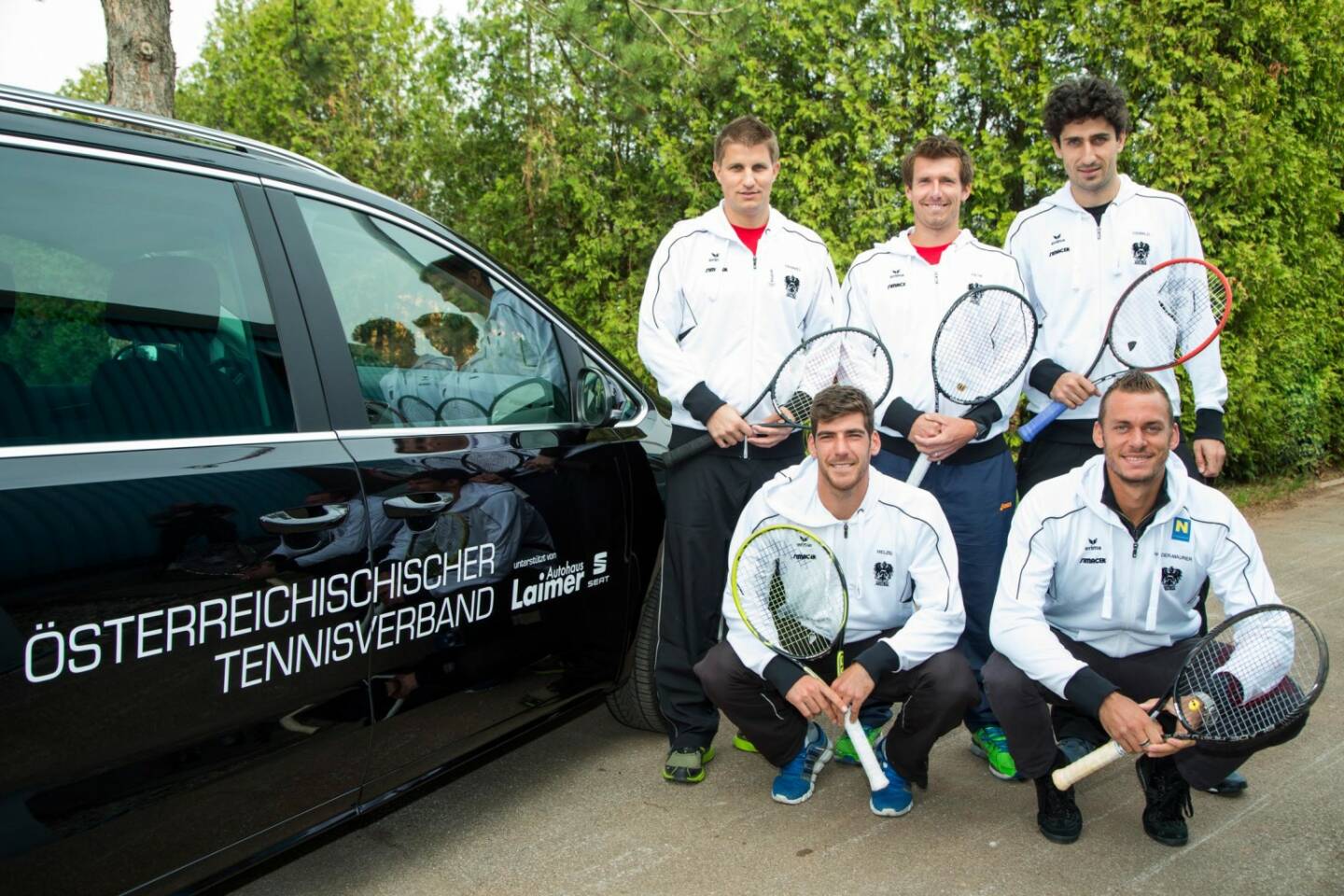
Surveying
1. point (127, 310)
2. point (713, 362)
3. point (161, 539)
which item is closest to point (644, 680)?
point (713, 362)

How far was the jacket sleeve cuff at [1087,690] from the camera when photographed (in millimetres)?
3053

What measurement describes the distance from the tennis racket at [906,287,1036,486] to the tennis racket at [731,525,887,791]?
0.86 m

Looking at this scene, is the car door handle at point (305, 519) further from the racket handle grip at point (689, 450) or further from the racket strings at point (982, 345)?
the racket strings at point (982, 345)

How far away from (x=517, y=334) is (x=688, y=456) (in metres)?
0.80

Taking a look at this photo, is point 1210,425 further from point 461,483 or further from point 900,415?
point 461,483

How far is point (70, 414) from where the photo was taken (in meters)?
2.10

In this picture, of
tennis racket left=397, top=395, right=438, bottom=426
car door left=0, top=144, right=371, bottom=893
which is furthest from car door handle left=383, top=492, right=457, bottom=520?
tennis racket left=397, top=395, right=438, bottom=426

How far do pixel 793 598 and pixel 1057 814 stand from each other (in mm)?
1016

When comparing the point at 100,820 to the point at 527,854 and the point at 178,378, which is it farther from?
the point at 527,854

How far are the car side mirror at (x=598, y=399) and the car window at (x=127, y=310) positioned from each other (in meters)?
1.22

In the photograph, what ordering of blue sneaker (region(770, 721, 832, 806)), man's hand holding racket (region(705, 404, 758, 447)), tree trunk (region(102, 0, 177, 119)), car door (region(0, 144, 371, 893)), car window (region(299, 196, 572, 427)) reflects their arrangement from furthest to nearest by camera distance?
tree trunk (region(102, 0, 177, 119))
man's hand holding racket (region(705, 404, 758, 447))
blue sneaker (region(770, 721, 832, 806))
car window (region(299, 196, 572, 427))
car door (region(0, 144, 371, 893))

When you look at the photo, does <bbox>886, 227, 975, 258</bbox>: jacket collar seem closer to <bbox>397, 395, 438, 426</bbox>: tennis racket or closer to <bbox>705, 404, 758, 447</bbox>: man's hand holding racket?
<bbox>705, 404, 758, 447</bbox>: man's hand holding racket

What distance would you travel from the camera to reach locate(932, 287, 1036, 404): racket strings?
3771 mm

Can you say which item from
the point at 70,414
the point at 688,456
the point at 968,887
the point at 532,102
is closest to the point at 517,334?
the point at 688,456
